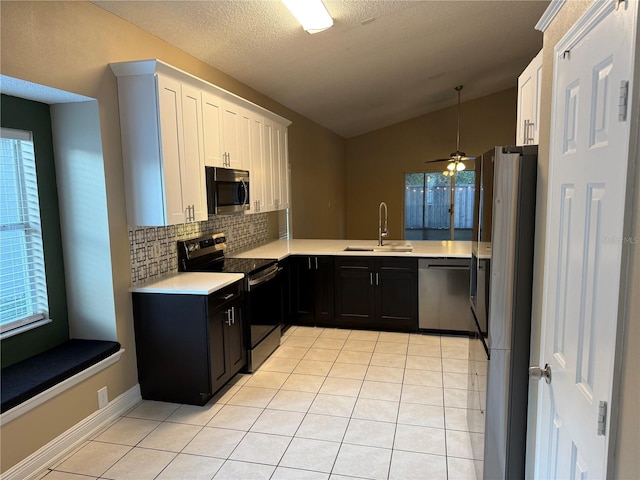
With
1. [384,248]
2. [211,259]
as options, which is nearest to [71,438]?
[211,259]

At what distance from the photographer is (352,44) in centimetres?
400

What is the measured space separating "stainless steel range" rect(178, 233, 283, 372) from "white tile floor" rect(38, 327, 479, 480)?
0.21 metres

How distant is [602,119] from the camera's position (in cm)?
109

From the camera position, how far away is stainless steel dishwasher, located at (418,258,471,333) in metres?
4.25

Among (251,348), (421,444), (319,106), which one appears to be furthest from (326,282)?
(319,106)

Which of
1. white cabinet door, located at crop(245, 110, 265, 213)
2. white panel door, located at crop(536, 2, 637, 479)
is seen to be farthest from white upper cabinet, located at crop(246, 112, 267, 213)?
white panel door, located at crop(536, 2, 637, 479)

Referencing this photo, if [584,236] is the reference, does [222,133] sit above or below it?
above

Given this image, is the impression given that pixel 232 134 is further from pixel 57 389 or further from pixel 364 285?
pixel 57 389

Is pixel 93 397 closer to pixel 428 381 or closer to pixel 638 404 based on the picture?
pixel 428 381

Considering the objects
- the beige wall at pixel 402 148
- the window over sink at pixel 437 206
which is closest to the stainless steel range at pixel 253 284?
the beige wall at pixel 402 148

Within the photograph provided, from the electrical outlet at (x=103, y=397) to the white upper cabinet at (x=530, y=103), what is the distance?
9.63 feet

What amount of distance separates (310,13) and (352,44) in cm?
125

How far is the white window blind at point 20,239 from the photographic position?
95.2 inches

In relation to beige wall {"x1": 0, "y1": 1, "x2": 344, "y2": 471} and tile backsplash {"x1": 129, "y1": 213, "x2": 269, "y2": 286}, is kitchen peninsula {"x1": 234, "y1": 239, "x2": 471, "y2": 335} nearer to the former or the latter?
tile backsplash {"x1": 129, "y1": 213, "x2": 269, "y2": 286}
